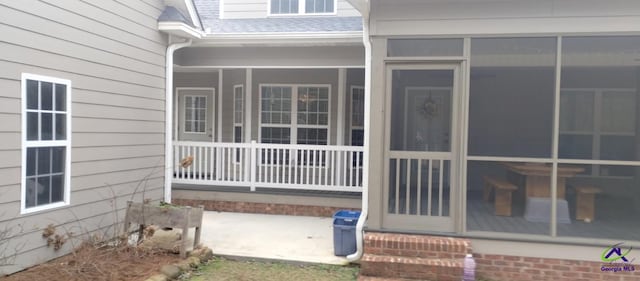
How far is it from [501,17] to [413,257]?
2.69 m

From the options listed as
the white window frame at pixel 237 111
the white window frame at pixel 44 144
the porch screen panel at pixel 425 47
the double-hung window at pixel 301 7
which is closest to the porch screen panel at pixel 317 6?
the double-hung window at pixel 301 7

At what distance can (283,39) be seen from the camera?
6.38m

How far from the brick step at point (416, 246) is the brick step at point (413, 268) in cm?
6

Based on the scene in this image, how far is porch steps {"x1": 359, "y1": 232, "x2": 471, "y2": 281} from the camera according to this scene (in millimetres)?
4215

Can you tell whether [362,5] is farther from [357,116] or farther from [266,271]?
[357,116]

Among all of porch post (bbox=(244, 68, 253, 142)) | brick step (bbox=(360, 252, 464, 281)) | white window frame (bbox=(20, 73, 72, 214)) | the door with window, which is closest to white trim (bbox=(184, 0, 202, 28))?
→ porch post (bbox=(244, 68, 253, 142))

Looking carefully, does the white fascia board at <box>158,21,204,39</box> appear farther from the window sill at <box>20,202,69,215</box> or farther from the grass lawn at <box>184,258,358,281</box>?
the grass lawn at <box>184,258,358,281</box>

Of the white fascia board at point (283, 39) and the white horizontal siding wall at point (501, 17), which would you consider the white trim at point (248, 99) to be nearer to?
the white fascia board at point (283, 39)

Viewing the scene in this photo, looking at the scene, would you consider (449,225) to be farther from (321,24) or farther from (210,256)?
(321,24)

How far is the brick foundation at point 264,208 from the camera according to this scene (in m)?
6.87

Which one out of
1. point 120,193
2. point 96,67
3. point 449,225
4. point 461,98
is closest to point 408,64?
point 461,98

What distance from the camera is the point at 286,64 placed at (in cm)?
674

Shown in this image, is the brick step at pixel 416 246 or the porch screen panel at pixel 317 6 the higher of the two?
the porch screen panel at pixel 317 6

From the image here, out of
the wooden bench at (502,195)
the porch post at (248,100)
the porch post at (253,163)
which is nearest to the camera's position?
the wooden bench at (502,195)
